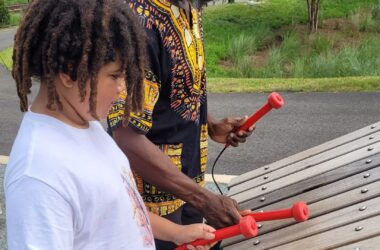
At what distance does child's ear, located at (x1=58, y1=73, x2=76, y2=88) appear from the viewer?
125 cm

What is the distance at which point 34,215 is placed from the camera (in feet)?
3.69

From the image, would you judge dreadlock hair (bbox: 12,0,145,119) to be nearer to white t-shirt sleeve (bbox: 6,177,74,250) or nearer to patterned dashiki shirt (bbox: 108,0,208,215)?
white t-shirt sleeve (bbox: 6,177,74,250)

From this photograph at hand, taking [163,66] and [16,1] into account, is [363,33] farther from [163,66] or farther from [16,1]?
[16,1]

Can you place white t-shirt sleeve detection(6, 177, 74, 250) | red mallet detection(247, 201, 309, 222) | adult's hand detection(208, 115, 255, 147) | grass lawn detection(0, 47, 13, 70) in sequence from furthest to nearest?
grass lawn detection(0, 47, 13, 70) → adult's hand detection(208, 115, 255, 147) → red mallet detection(247, 201, 309, 222) → white t-shirt sleeve detection(6, 177, 74, 250)

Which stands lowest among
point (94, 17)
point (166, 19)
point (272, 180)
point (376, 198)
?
point (272, 180)

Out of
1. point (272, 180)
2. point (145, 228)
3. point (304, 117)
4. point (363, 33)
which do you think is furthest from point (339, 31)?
point (145, 228)

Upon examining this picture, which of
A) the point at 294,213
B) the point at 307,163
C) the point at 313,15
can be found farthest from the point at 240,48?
the point at 294,213

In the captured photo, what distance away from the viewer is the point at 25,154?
1175mm

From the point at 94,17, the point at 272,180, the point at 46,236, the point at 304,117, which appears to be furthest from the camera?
the point at 304,117

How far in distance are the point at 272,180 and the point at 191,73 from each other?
808 millimetres

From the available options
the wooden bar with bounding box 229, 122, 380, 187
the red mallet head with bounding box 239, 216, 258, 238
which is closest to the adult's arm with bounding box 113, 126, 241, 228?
the red mallet head with bounding box 239, 216, 258, 238

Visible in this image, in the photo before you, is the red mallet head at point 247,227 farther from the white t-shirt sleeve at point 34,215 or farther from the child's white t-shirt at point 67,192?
the white t-shirt sleeve at point 34,215

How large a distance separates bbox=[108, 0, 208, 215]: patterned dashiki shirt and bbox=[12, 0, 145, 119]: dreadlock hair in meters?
0.40

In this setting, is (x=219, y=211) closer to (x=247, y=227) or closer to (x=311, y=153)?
(x=247, y=227)
